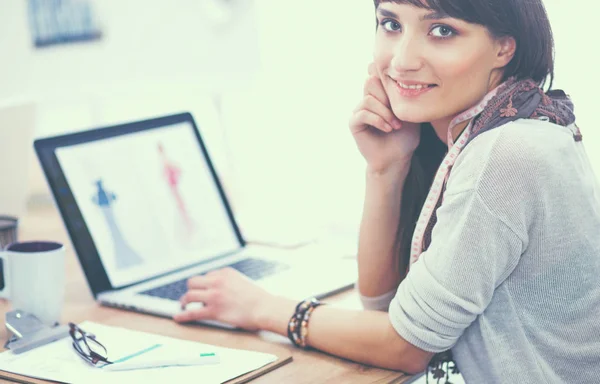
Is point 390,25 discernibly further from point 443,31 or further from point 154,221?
point 154,221

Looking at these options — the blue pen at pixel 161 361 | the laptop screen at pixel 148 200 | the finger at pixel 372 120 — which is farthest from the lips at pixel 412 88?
the laptop screen at pixel 148 200

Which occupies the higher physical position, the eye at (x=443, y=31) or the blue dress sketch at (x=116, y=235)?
the eye at (x=443, y=31)

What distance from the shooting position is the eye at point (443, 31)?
1.09 m

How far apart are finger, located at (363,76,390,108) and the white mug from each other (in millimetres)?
513

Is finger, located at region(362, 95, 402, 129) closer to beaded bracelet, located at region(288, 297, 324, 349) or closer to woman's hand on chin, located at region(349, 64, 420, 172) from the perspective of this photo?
woman's hand on chin, located at region(349, 64, 420, 172)

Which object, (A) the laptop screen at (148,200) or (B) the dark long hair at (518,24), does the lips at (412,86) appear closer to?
(B) the dark long hair at (518,24)

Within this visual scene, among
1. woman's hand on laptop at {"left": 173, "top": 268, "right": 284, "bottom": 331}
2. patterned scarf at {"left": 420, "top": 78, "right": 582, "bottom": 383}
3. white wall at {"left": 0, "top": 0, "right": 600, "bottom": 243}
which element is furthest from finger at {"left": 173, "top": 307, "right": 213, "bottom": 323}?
white wall at {"left": 0, "top": 0, "right": 600, "bottom": 243}

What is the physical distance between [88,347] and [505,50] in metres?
0.66

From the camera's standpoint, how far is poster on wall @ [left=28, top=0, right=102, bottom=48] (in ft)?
9.53

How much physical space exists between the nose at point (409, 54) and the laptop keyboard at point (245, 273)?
0.49m

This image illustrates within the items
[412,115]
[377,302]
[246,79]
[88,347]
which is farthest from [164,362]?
[246,79]

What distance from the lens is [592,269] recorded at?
3.42 ft

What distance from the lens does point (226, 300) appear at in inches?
47.9

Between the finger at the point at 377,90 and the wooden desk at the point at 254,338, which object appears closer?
the wooden desk at the point at 254,338
